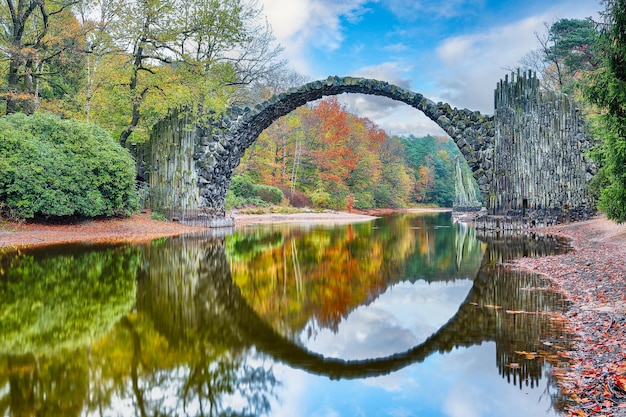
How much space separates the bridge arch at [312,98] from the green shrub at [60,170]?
3995 millimetres

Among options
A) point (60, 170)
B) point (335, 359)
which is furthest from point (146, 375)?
point (60, 170)

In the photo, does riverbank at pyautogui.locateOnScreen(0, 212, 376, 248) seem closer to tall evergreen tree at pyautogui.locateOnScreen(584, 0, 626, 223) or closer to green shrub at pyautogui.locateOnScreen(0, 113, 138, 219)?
green shrub at pyautogui.locateOnScreen(0, 113, 138, 219)

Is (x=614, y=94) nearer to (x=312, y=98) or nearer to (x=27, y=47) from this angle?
(x=312, y=98)

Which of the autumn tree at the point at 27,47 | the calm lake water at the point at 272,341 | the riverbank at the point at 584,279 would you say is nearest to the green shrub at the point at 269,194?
the riverbank at the point at 584,279

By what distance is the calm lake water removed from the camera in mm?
3059

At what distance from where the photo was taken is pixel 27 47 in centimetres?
1452

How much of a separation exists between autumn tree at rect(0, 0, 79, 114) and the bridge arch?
6.31 m

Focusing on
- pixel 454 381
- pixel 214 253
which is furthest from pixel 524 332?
pixel 214 253

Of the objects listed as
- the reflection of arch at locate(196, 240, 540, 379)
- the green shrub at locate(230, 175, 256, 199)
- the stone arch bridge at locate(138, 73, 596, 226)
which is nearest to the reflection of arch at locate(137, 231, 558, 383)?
the reflection of arch at locate(196, 240, 540, 379)

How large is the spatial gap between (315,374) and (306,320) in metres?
1.51

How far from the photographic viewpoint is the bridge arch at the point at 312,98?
56.5 ft

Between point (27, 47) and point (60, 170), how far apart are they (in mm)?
4551

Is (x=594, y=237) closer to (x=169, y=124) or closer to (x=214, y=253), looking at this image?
(x=214, y=253)

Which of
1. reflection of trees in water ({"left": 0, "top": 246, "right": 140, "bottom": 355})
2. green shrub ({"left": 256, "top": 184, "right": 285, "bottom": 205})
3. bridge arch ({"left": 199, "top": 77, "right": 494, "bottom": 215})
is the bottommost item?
reflection of trees in water ({"left": 0, "top": 246, "right": 140, "bottom": 355})
